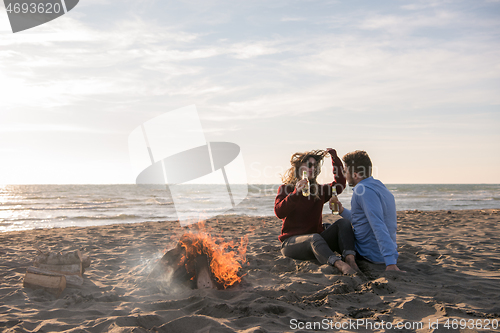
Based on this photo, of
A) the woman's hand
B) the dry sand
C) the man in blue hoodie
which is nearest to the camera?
the dry sand

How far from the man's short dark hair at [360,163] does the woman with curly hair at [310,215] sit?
15.0 inches

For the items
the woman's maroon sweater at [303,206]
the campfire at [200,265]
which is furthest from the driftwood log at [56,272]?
the woman's maroon sweater at [303,206]

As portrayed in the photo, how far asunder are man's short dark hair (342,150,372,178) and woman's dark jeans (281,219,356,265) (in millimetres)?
739

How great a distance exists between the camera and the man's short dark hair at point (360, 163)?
435 cm

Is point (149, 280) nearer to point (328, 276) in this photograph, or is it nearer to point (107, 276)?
point (107, 276)

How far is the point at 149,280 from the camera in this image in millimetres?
Answer: 4109

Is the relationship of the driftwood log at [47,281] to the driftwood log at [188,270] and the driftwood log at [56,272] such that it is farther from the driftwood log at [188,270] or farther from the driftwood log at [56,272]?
the driftwood log at [188,270]

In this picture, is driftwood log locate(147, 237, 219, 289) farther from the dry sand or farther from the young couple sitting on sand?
the young couple sitting on sand

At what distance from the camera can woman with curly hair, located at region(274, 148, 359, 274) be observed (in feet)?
14.6

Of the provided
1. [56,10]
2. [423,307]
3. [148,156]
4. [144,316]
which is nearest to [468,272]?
[423,307]

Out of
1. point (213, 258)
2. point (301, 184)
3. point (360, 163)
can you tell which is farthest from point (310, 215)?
point (213, 258)

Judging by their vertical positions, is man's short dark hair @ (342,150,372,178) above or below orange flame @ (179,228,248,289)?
above

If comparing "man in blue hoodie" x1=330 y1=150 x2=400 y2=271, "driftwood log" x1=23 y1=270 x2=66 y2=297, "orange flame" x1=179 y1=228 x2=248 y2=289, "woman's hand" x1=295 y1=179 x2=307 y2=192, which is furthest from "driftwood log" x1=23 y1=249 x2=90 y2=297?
"man in blue hoodie" x1=330 y1=150 x2=400 y2=271

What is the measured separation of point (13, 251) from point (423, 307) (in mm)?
7122
